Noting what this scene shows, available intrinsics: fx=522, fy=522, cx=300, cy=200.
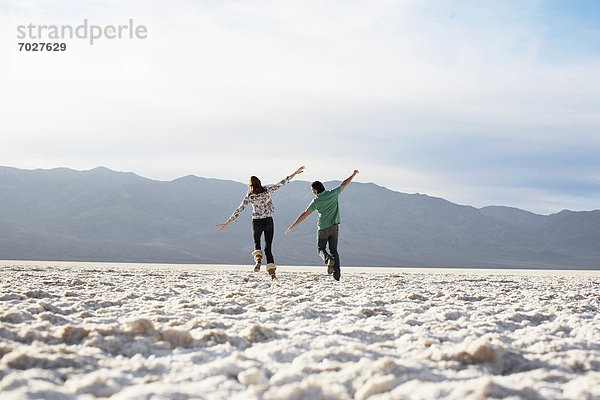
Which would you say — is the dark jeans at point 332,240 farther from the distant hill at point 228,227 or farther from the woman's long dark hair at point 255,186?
the distant hill at point 228,227

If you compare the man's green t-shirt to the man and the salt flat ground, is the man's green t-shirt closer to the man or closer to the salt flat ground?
the man

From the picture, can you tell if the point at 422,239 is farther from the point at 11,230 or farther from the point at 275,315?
the point at 275,315

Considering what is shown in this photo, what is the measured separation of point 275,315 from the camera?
3842 millimetres

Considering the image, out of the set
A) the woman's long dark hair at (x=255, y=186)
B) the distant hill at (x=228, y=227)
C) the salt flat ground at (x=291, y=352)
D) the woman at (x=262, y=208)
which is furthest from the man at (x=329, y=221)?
the distant hill at (x=228, y=227)

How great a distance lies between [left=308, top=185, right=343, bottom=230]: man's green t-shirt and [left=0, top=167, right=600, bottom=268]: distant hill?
49105 mm

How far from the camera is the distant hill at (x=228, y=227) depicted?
200 ft

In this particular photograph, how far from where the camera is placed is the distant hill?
60.8 meters

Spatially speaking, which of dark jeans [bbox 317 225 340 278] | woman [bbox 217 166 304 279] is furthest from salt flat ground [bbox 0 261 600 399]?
woman [bbox 217 166 304 279]

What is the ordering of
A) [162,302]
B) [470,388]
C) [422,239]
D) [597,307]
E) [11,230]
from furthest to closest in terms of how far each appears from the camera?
[422,239] → [11,230] → [597,307] → [162,302] → [470,388]

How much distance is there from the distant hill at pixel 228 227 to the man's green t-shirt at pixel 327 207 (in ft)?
161

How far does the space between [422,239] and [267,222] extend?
265ft

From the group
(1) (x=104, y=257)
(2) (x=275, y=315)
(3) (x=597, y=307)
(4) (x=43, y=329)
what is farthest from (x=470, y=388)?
(1) (x=104, y=257)

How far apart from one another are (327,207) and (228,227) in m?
69.8

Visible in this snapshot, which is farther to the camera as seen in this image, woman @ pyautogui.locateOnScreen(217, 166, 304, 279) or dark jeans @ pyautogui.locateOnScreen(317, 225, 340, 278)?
woman @ pyautogui.locateOnScreen(217, 166, 304, 279)
